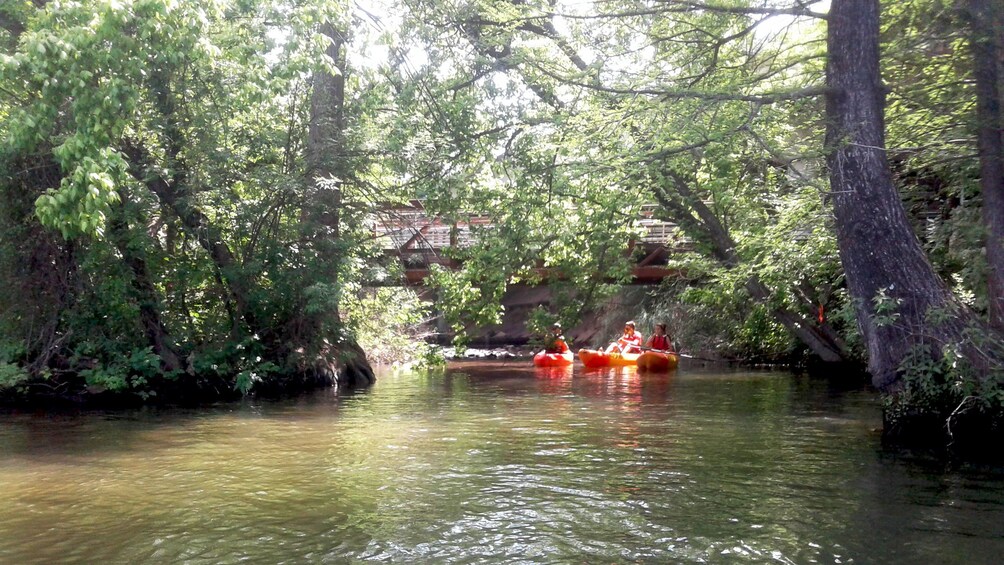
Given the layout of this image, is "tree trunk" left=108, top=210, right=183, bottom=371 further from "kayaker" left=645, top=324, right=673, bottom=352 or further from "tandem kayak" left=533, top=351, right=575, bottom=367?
"kayaker" left=645, top=324, right=673, bottom=352

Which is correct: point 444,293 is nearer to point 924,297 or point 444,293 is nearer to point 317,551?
point 924,297

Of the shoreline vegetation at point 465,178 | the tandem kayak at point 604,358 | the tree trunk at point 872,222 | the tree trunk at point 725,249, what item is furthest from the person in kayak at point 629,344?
the tree trunk at point 872,222

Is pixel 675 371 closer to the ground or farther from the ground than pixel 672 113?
closer to the ground

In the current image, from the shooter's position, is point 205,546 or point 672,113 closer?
point 205,546

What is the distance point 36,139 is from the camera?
10164mm

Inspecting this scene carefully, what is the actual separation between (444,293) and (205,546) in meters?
14.1

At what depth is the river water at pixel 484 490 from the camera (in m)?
5.50

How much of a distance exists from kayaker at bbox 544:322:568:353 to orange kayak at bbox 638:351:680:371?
2.94 m

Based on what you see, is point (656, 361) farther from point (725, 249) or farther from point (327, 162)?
point (327, 162)

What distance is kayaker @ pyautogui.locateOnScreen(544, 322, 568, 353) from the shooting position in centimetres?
2350

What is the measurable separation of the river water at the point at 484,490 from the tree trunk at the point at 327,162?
390 centimetres

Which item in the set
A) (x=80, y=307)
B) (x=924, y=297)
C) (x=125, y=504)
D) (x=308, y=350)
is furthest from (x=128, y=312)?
(x=924, y=297)

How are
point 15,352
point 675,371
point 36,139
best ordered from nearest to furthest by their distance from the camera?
point 36,139, point 15,352, point 675,371

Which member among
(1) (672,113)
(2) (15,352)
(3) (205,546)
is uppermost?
(1) (672,113)
